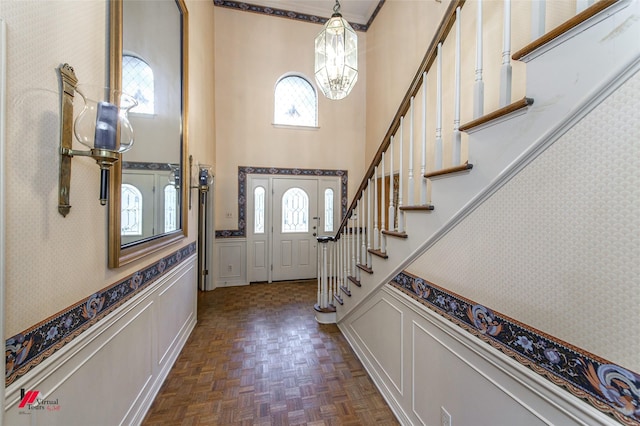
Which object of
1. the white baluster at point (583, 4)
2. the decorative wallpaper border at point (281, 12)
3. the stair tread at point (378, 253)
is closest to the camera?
the white baluster at point (583, 4)

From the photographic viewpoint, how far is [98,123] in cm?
99

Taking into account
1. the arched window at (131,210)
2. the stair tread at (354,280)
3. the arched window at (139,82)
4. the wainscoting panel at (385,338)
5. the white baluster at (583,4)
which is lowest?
the wainscoting panel at (385,338)

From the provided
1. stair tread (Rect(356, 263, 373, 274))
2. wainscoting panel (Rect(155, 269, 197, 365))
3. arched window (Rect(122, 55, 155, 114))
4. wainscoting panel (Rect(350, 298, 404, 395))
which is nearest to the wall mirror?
arched window (Rect(122, 55, 155, 114))

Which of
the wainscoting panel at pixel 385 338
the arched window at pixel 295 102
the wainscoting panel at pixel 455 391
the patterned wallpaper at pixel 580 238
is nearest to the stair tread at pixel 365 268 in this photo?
the wainscoting panel at pixel 385 338

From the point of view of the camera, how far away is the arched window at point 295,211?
4852mm

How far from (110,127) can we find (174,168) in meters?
1.34

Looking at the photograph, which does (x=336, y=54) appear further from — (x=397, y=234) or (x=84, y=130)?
(x=84, y=130)

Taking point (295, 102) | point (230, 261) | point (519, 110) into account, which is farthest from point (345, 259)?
point (295, 102)

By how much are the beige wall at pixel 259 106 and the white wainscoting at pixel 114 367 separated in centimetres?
263

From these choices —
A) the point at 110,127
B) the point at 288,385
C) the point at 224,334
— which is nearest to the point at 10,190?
the point at 110,127

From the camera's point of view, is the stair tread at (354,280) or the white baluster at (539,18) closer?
the white baluster at (539,18)

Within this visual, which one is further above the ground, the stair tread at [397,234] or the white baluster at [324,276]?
the stair tread at [397,234]

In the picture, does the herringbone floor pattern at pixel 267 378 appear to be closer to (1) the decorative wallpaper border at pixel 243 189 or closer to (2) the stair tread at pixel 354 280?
(2) the stair tread at pixel 354 280

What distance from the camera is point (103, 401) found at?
1.28 meters
